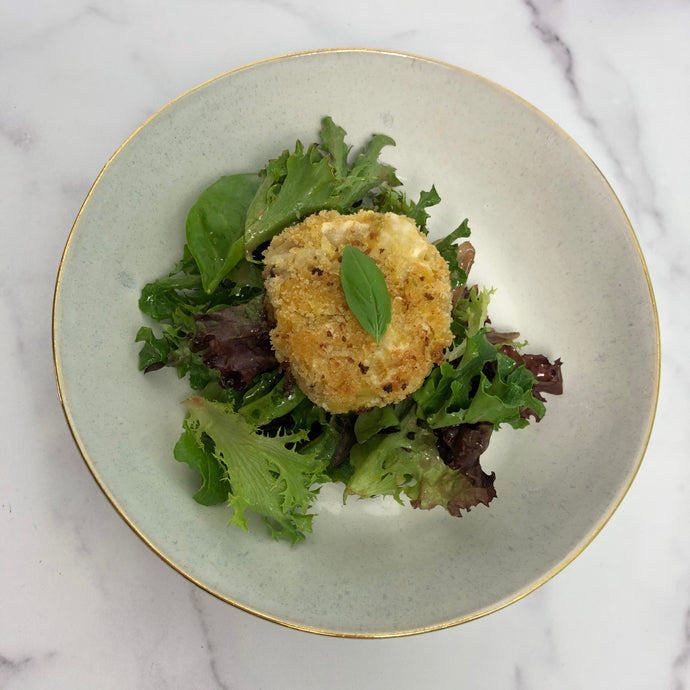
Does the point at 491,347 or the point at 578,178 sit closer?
the point at 491,347

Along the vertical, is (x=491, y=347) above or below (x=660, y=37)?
below

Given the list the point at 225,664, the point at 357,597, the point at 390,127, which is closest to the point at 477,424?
the point at 357,597

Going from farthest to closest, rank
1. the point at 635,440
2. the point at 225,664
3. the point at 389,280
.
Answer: the point at 225,664, the point at 635,440, the point at 389,280

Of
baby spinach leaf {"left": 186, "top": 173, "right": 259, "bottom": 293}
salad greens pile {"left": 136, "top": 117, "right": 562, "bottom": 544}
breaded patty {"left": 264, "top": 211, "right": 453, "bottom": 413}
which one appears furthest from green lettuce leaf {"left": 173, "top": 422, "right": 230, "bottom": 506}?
baby spinach leaf {"left": 186, "top": 173, "right": 259, "bottom": 293}

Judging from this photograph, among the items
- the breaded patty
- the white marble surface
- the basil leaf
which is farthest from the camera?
the white marble surface

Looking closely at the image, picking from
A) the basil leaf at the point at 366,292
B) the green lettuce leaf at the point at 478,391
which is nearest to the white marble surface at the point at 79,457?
the green lettuce leaf at the point at 478,391

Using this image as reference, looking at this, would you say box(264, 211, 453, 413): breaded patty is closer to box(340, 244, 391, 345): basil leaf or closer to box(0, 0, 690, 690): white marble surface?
box(340, 244, 391, 345): basil leaf

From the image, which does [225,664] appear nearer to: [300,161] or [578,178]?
[300,161]

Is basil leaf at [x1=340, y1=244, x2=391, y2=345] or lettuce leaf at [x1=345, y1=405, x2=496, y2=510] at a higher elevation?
basil leaf at [x1=340, y1=244, x2=391, y2=345]
